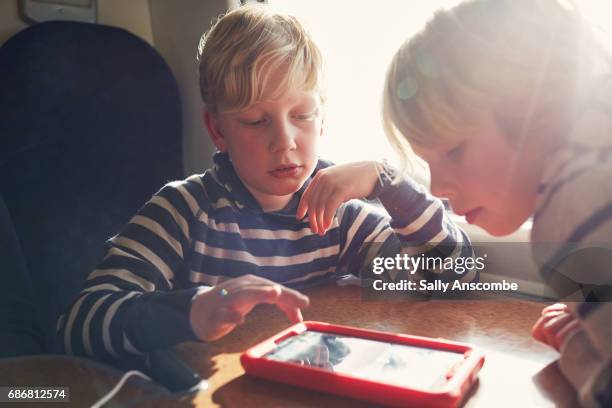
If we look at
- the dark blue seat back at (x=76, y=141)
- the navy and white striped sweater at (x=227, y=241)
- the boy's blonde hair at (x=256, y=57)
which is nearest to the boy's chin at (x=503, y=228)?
the navy and white striped sweater at (x=227, y=241)

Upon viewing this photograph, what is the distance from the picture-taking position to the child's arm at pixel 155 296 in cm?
36

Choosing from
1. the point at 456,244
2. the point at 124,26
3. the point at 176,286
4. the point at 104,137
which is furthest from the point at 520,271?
the point at 124,26

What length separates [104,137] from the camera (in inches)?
29.8

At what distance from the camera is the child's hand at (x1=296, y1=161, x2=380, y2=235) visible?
498 mm

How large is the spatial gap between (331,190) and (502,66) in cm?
21

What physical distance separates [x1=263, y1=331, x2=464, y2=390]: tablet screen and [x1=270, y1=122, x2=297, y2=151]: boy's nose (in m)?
0.21

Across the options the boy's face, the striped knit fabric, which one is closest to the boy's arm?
the striped knit fabric

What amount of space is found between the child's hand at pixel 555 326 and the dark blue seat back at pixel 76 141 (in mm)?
504

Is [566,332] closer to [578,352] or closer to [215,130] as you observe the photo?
[578,352]

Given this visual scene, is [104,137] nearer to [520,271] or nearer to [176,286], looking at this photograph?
[176,286]

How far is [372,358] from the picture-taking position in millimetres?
352

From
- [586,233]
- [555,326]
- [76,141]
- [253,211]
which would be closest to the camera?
[586,233]

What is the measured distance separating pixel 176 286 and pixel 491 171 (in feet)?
1.18

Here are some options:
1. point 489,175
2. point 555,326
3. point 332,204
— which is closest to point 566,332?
point 555,326
